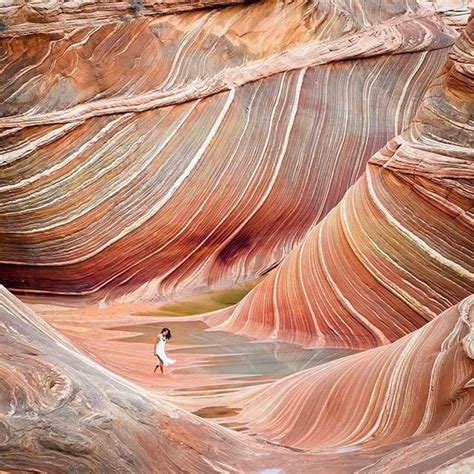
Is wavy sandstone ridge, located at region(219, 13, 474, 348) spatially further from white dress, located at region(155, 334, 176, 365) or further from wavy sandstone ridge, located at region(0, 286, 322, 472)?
wavy sandstone ridge, located at region(0, 286, 322, 472)

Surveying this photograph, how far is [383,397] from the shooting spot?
598cm

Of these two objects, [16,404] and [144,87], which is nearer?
[16,404]

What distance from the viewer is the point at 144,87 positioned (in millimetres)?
10859

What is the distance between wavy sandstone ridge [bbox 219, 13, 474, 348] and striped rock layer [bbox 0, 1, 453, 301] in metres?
1.74

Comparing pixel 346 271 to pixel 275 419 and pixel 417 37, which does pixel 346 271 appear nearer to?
pixel 275 419

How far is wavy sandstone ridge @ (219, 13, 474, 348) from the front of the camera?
8.02 m

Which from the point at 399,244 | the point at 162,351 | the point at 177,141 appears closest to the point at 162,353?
the point at 162,351

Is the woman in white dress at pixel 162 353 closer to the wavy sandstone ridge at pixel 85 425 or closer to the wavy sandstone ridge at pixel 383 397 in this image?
the wavy sandstone ridge at pixel 383 397

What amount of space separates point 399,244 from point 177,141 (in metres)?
3.12

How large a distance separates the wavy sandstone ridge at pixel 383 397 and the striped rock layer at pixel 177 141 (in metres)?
3.82

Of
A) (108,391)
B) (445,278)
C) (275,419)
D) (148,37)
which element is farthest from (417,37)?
(108,391)

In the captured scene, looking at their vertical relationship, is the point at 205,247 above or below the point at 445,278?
below

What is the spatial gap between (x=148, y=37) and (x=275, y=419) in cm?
546

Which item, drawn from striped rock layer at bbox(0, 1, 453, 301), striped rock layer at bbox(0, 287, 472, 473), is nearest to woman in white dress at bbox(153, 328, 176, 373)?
striped rock layer at bbox(0, 287, 472, 473)
